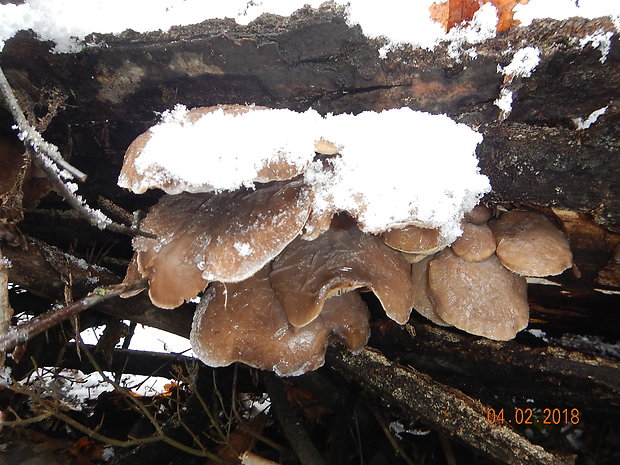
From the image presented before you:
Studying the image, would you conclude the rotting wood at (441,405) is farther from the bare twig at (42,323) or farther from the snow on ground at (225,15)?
the snow on ground at (225,15)

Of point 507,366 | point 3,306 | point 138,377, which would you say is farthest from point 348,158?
point 138,377

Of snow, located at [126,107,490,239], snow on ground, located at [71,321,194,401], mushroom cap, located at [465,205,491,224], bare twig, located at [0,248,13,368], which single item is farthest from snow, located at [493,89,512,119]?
snow on ground, located at [71,321,194,401]

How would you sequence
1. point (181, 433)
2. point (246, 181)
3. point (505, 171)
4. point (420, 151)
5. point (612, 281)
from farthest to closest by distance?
point (181, 433) → point (612, 281) → point (505, 171) → point (420, 151) → point (246, 181)

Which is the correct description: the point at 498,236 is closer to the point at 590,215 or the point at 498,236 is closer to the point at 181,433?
the point at 590,215

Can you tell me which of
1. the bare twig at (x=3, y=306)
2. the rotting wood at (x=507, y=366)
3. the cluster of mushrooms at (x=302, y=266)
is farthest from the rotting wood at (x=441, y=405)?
the bare twig at (x=3, y=306)

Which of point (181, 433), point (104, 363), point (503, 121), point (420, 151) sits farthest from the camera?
point (104, 363)

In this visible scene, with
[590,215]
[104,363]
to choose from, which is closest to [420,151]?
[590,215]
